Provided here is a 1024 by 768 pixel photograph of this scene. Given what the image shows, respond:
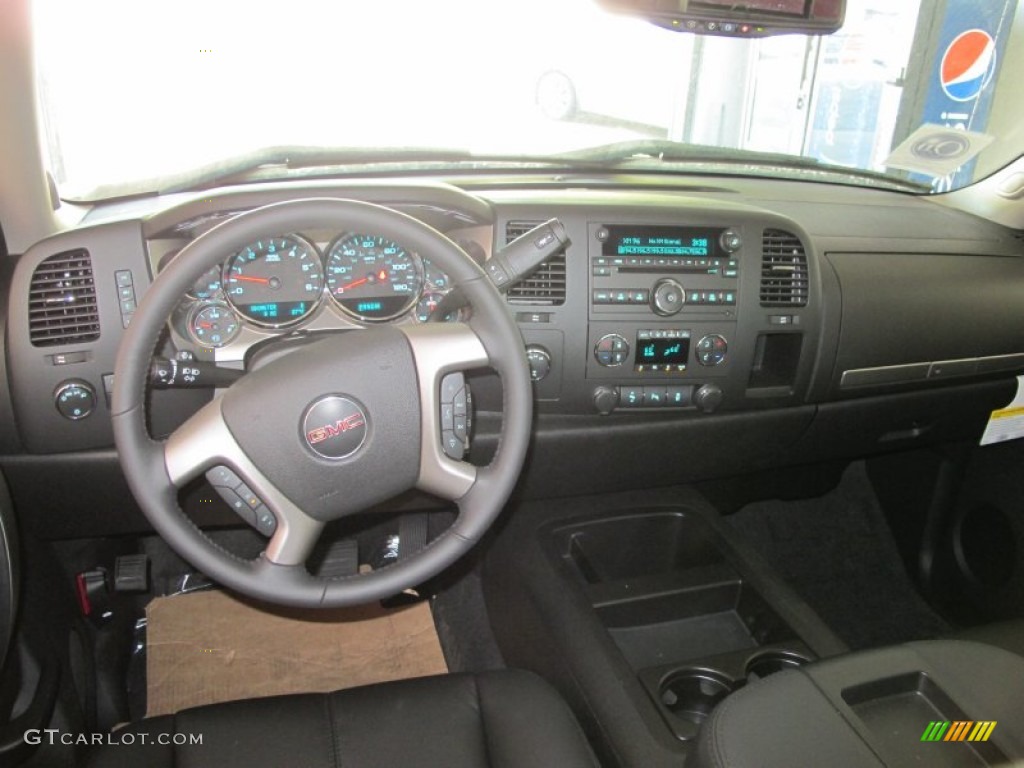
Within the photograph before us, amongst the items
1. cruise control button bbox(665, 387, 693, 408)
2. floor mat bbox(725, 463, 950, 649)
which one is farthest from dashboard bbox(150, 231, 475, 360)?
floor mat bbox(725, 463, 950, 649)

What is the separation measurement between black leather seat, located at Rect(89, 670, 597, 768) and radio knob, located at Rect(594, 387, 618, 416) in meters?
0.62

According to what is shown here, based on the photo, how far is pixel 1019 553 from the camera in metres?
2.33

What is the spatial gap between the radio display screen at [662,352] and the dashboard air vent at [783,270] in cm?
22

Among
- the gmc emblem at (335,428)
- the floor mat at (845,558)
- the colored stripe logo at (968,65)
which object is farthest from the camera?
the colored stripe logo at (968,65)

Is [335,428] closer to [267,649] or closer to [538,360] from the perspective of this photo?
[538,360]

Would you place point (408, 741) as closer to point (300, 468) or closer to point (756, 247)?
point (300, 468)

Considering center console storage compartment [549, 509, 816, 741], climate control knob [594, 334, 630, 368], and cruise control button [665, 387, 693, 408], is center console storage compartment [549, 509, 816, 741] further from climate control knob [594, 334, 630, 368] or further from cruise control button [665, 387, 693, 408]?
climate control knob [594, 334, 630, 368]

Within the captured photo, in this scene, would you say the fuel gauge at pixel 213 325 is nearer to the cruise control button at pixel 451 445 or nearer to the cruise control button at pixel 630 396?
the cruise control button at pixel 451 445

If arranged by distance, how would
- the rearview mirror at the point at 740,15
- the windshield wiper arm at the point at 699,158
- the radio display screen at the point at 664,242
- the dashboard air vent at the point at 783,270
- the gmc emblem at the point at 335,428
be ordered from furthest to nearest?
the windshield wiper arm at the point at 699,158
the dashboard air vent at the point at 783,270
the radio display screen at the point at 664,242
the rearview mirror at the point at 740,15
the gmc emblem at the point at 335,428

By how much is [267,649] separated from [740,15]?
189 cm

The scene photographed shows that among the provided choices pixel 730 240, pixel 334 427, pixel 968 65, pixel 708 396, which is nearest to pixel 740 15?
pixel 730 240

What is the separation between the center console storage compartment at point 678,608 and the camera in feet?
5.56

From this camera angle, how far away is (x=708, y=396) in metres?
1.90

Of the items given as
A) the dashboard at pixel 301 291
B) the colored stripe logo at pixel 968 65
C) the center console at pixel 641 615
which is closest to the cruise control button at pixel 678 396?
the center console at pixel 641 615
